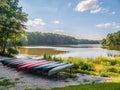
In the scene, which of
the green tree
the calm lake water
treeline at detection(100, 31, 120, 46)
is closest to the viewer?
the green tree

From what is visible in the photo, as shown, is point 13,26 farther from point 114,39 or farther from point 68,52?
point 114,39

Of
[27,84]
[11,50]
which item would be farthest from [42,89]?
[11,50]

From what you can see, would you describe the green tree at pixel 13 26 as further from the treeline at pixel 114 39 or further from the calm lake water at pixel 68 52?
the treeline at pixel 114 39

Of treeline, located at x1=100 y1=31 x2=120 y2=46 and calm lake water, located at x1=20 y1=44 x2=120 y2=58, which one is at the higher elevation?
treeline, located at x1=100 y1=31 x2=120 y2=46

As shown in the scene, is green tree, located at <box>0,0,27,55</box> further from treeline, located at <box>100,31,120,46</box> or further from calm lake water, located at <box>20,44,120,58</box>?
treeline, located at <box>100,31,120,46</box>

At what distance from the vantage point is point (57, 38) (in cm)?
17400

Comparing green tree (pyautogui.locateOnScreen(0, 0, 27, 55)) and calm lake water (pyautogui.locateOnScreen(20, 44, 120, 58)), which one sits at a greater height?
green tree (pyautogui.locateOnScreen(0, 0, 27, 55))

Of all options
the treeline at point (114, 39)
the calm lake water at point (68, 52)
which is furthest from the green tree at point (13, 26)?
the treeline at point (114, 39)

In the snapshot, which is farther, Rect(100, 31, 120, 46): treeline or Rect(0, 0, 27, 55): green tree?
Rect(100, 31, 120, 46): treeline

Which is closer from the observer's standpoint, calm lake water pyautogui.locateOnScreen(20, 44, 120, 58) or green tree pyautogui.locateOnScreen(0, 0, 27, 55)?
green tree pyautogui.locateOnScreen(0, 0, 27, 55)

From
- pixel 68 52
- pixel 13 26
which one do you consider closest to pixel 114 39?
pixel 68 52

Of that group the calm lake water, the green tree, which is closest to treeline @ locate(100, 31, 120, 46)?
the calm lake water

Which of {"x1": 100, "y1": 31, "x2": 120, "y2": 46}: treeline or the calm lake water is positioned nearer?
the calm lake water

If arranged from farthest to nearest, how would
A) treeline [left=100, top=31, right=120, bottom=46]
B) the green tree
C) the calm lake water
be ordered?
treeline [left=100, top=31, right=120, bottom=46]
the calm lake water
the green tree
